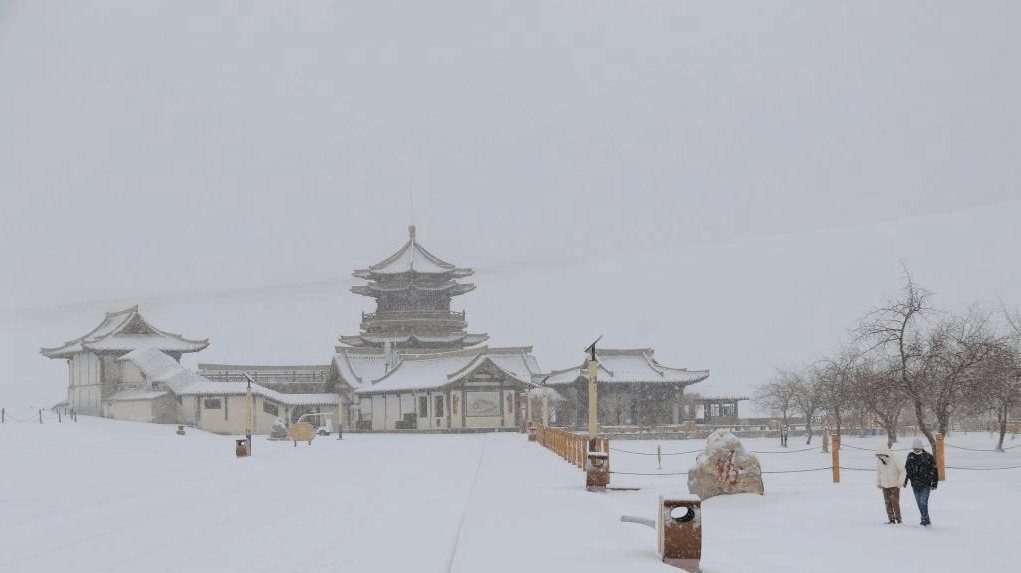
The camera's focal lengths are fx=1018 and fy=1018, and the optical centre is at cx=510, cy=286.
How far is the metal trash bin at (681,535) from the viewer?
34.6ft

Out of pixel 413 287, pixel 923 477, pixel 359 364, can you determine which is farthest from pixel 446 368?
pixel 923 477

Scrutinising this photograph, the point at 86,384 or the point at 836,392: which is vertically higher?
the point at 86,384

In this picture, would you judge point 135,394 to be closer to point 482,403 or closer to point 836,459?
point 482,403

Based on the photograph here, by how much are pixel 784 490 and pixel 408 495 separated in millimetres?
7440

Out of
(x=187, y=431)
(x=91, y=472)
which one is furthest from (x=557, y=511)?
(x=187, y=431)

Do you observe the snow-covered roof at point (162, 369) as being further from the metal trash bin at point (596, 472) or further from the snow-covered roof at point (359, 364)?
the metal trash bin at point (596, 472)

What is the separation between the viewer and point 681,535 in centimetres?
1057

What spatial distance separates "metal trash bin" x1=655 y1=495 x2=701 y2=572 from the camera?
34.6 feet

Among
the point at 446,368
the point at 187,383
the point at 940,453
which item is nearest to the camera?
the point at 940,453

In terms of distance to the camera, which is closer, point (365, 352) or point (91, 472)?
point (91, 472)

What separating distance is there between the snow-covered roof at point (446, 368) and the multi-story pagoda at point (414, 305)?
787 cm

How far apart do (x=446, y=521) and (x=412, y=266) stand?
62.6 m

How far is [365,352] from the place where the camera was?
69.2 meters

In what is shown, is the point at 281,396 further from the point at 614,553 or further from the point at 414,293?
the point at 614,553
